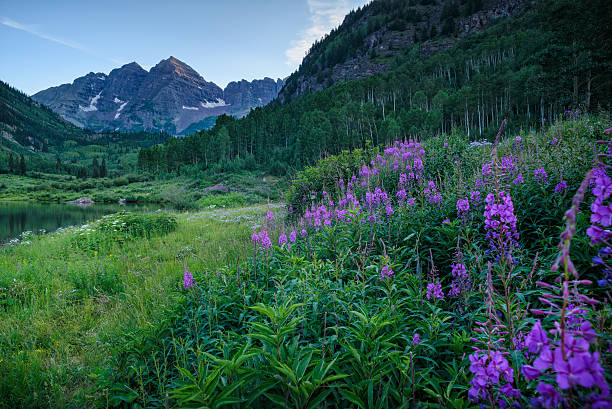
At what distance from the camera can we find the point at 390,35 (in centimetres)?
10275

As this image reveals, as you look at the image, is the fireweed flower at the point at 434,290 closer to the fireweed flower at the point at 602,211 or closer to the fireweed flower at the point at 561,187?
the fireweed flower at the point at 602,211

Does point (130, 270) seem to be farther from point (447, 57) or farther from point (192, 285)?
point (447, 57)

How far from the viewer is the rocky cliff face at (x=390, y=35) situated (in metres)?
87.6

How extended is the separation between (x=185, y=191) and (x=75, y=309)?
122 feet

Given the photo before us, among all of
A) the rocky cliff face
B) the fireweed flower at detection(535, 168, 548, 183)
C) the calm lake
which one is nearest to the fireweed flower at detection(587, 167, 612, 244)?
the fireweed flower at detection(535, 168, 548, 183)

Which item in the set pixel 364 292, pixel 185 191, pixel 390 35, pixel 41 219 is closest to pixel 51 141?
pixel 185 191

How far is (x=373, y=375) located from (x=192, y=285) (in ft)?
7.54

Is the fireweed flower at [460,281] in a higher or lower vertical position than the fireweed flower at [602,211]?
lower

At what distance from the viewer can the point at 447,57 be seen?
202ft

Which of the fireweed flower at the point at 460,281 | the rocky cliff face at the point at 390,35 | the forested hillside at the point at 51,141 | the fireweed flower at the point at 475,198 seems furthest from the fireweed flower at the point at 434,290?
the forested hillside at the point at 51,141

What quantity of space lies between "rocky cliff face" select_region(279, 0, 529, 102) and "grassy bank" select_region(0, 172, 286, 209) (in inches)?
2725

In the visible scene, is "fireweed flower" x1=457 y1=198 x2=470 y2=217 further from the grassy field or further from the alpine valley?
the grassy field

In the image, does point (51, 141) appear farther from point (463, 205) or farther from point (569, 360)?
point (569, 360)

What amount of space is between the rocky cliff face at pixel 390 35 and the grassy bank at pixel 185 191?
227 ft
